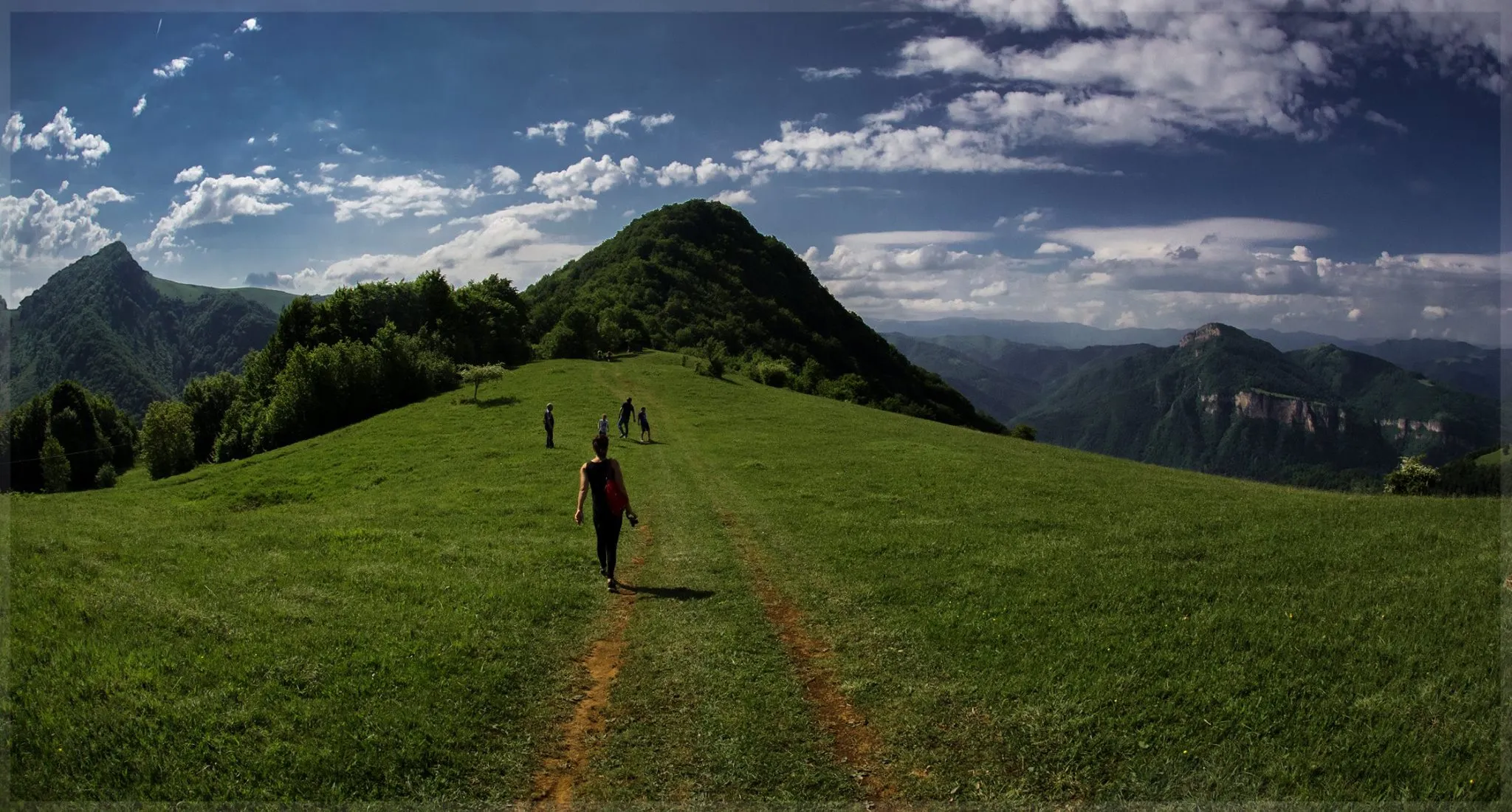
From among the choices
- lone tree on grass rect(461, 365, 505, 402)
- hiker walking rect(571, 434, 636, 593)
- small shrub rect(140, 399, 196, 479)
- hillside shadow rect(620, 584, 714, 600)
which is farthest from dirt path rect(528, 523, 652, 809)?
small shrub rect(140, 399, 196, 479)

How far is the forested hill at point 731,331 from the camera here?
346ft

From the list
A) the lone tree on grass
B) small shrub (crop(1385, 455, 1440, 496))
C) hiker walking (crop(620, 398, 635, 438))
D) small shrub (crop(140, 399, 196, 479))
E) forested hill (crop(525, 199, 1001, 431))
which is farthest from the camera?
forested hill (crop(525, 199, 1001, 431))

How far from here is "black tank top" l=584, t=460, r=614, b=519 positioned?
15.7m

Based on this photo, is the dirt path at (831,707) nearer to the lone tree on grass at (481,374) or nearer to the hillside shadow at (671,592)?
the hillside shadow at (671,592)

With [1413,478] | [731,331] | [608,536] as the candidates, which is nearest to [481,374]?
[608,536]

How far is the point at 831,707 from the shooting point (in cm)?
1038

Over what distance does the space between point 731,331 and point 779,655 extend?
141912mm

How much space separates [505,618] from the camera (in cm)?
1330

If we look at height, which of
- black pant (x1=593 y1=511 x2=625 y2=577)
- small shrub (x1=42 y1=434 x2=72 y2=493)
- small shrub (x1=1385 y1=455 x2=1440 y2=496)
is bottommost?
small shrub (x1=42 y1=434 x2=72 y2=493)

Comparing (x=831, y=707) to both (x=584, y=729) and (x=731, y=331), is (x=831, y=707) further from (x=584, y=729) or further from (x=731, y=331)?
(x=731, y=331)

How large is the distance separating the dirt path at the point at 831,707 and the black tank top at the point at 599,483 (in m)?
3.72

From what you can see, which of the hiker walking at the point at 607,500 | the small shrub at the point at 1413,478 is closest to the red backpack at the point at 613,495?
the hiker walking at the point at 607,500

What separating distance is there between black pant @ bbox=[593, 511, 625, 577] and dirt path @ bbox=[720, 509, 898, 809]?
3.23 metres

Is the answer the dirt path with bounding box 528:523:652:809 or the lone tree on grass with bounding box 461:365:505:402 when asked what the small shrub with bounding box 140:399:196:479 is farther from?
the dirt path with bounding box 528:523:652:809
